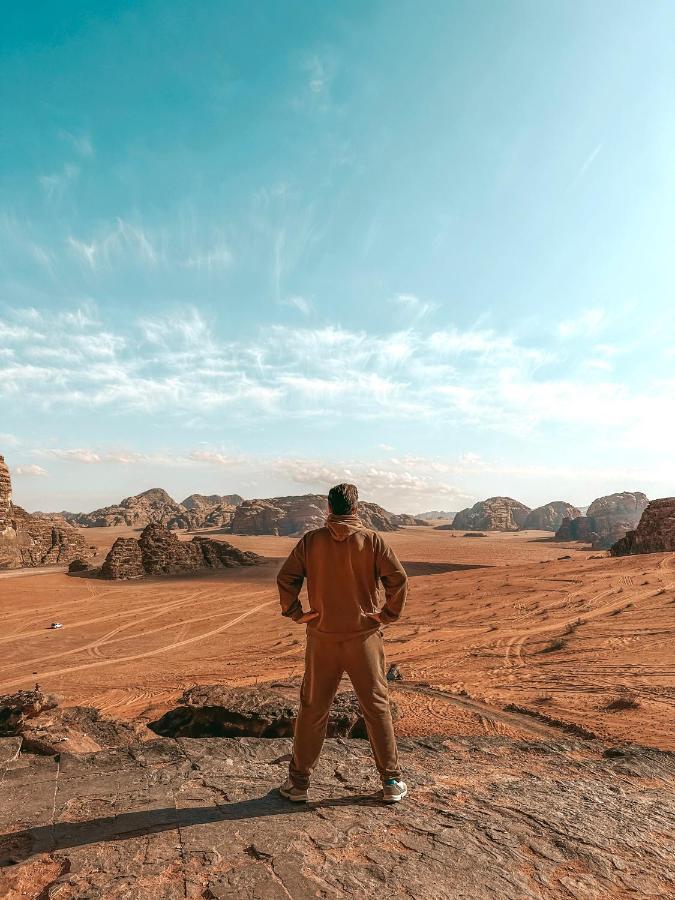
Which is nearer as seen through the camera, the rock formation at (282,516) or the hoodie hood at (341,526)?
the hoodie hood at (341,526)

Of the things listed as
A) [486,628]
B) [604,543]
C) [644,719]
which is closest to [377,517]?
[604,543]

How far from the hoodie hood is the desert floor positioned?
11.4ft

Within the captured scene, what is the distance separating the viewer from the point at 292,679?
7.82 meters

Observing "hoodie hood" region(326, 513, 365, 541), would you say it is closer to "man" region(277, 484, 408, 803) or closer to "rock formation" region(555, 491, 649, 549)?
"man" region(277, 484, 408, 803)

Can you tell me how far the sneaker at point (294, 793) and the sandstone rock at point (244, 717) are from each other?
2089mm

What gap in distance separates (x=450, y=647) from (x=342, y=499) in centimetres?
794

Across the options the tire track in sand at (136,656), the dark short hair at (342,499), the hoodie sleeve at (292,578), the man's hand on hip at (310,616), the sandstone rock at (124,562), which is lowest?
the tire track in sand at (136,656)

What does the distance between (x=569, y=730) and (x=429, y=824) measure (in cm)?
344

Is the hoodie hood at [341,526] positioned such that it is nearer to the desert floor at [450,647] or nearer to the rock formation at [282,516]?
the desert floor at [450,647]

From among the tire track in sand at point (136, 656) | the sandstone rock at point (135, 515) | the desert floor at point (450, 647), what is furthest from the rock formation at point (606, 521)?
the sandstone rock at point (135, 515)

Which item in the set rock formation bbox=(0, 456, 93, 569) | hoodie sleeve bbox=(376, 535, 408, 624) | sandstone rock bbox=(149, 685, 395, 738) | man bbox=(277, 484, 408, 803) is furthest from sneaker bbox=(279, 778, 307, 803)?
rock formation bbox=(0, 456, 93, 569)

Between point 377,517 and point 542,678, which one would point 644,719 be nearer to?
point 542,678

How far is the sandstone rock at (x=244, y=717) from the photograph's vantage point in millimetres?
5074

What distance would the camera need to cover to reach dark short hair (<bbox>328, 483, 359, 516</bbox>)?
3260mm
